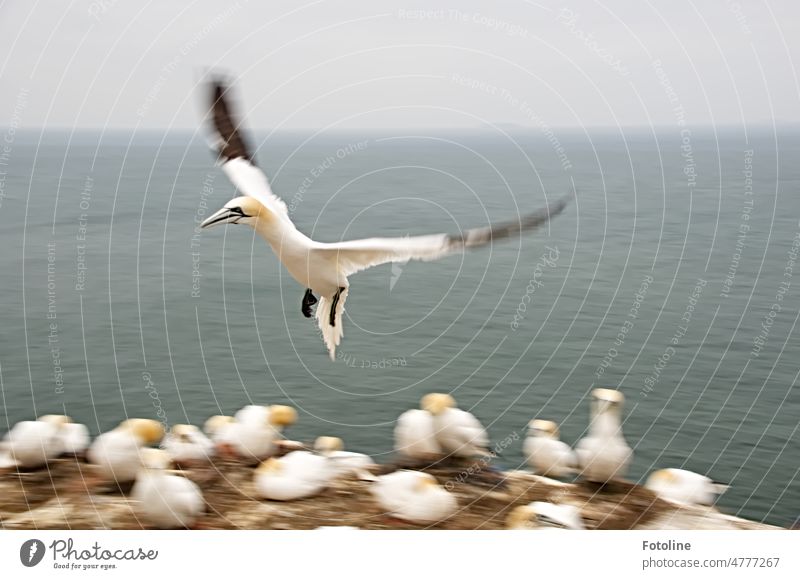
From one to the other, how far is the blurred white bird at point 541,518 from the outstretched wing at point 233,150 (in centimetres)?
179

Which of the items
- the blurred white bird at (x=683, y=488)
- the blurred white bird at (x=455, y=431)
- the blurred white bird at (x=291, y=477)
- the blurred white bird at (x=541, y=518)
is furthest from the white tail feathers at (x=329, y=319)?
the blurred white bird at (x=683, y=488)

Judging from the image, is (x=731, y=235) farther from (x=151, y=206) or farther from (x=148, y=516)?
(x=148, y=516)

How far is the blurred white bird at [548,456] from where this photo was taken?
4758 mm

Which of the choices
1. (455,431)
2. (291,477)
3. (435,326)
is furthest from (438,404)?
(435,326)

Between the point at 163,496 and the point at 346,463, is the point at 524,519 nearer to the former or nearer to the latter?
the point at 346,463

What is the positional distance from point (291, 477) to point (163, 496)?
570mm

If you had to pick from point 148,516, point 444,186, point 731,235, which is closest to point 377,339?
point 148,516

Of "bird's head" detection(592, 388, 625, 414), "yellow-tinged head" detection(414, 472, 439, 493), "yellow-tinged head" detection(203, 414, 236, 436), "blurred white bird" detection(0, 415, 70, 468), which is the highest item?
"bird's head" detection(592, 388, 625, 414)

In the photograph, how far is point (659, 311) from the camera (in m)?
8.66

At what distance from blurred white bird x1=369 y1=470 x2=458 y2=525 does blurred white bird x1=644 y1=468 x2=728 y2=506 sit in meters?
1.18

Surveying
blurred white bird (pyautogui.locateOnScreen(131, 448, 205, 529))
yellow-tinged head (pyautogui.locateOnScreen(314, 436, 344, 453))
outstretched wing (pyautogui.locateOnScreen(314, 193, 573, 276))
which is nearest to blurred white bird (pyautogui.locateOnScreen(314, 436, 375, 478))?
yellow-tinged head (pyautogui.locateOnScreen(314, 436, 344, 453))

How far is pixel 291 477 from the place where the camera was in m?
4.21

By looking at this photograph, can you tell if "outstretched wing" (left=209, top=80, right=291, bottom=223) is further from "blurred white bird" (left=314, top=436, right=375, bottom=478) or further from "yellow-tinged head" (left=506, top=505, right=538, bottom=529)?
"yellow-tinged head" (left=506, top=505, right=538, bottom=529)

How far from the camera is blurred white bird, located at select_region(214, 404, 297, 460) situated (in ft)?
14.9
